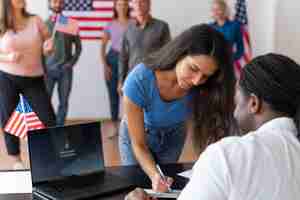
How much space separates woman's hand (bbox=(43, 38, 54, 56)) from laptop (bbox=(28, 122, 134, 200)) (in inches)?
98.1

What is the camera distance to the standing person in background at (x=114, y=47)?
15.7ft

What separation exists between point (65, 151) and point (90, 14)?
344cm

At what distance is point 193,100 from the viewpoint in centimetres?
205

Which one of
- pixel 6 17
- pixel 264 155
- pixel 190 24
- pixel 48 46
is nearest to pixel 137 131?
pixel 264 155

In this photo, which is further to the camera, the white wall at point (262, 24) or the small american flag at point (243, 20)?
the white wall at point (262, 24)

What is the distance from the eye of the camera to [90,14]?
4.93 meters

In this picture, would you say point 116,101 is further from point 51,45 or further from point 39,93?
point 39,93

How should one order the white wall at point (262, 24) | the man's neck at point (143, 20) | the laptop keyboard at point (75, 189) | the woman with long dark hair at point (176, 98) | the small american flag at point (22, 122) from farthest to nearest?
the white wall at point (262, 24) < the man's neck at point (143, 20) < the small american flag at point (22, 122) < the woman with long dark hair at point (176, 98) < the laptop keyboard at point (75, 189)

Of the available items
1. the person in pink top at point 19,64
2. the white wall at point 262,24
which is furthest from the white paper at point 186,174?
the white wall at point 262,24

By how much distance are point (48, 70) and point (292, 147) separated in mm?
3711

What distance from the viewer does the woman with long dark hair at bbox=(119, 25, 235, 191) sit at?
5.90ft

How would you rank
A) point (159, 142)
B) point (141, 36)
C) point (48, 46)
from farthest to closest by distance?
point (141, 36), point (48, 46), point (159, 142)

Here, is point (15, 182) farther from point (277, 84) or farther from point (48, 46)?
point (48, 46)

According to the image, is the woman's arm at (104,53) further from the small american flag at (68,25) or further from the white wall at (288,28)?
the white wall at (288,28)
